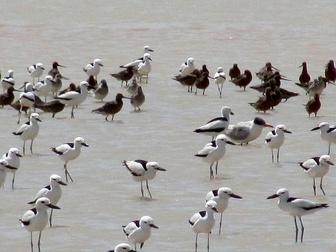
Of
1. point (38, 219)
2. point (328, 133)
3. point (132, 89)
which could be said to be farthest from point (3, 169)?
point (132, 89)

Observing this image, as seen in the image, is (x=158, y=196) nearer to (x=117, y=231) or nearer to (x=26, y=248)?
(x=117, y=231)

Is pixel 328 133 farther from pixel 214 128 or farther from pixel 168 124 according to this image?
pixel 168 124

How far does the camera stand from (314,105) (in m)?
21.4

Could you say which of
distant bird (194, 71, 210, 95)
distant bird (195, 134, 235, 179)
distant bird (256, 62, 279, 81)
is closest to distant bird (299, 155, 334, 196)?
distant bird (195, 134, 235, 179)

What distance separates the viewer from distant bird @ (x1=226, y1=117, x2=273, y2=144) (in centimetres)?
1920

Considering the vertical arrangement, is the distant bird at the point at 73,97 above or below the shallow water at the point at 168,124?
above

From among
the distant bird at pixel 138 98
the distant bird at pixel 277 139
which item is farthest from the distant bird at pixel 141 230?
the distant bird at pixel 138 98

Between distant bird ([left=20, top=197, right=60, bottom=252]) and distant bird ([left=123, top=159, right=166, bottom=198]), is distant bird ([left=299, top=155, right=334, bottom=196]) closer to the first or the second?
distant bird ([left=123, top=159, right=166, bottom=198])

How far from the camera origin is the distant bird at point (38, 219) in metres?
13.2

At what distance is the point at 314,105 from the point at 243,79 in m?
3.15

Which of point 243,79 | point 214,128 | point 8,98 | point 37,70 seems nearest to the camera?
point 214,128

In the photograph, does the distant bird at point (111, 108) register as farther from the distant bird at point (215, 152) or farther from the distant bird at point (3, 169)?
the distant bird at point (3, 169)

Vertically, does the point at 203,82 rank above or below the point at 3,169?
below

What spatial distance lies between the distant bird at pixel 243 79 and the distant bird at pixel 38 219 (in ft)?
37.5
